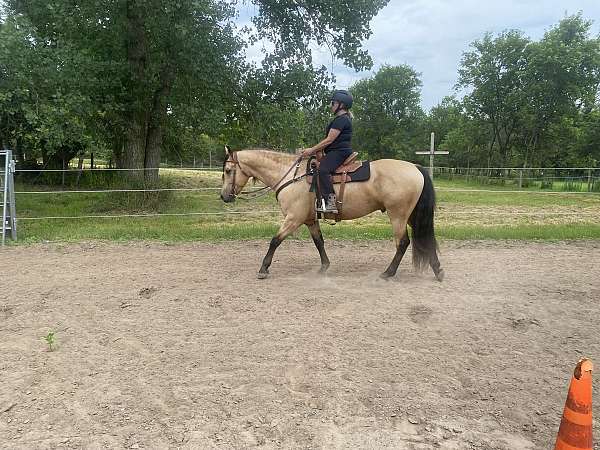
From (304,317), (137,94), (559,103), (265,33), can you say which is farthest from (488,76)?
(304,317)

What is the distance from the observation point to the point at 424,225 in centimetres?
596

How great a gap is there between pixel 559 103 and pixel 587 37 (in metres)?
4.38

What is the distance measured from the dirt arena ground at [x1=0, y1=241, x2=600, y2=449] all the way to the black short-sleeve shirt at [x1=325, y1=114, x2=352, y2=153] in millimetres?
1807

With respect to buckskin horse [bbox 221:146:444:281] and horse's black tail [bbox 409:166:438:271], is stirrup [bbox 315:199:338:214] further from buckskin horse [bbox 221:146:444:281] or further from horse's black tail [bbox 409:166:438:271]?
horse's black tail [bbox 409:166:438:271]

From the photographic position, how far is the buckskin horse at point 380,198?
5875 mm

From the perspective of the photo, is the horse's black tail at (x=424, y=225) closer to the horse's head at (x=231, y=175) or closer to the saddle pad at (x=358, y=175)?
the saddle pad at (x=358, y=175)

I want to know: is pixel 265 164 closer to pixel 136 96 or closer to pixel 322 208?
pixel 322 208

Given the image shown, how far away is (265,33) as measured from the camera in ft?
41.1

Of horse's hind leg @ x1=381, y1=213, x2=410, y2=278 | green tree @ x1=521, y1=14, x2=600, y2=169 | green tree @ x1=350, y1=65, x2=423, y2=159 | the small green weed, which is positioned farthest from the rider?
green tree @ x1=350, y1=65, x2=423, y2=159

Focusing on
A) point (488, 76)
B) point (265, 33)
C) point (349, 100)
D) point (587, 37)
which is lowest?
point (349, 100)

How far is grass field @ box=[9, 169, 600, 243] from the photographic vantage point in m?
9.30

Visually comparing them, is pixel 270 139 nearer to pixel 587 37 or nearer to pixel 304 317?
pixel 304 317

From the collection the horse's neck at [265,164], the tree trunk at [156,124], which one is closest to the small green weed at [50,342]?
the horse's neck at [265,164]

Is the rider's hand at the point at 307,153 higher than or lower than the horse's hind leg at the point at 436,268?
higher
